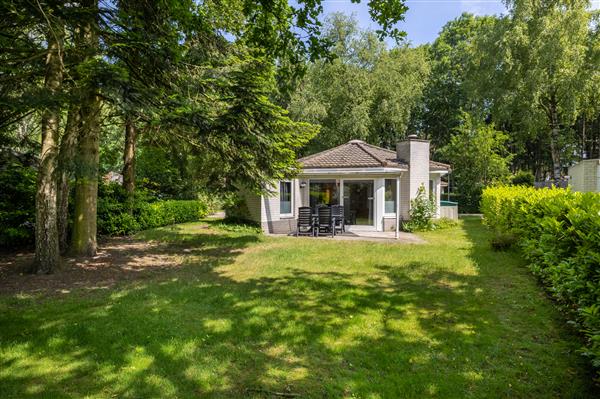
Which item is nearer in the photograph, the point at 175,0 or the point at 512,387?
the point at 512,387

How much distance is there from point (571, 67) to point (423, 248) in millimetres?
20591

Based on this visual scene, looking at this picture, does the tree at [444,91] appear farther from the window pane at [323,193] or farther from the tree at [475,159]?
the window pane at [323,193]

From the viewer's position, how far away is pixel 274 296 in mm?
6777

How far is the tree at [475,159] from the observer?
80.6 ft

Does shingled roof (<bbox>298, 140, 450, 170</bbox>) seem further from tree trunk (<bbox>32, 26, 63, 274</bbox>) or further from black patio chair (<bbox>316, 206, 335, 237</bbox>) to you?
tree trunk (<bbox>32, 26, 63, 274</bbox>)

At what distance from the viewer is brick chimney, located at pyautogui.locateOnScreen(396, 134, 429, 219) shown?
17.4 m

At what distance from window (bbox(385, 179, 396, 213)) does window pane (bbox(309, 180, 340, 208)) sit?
2225 millimetres

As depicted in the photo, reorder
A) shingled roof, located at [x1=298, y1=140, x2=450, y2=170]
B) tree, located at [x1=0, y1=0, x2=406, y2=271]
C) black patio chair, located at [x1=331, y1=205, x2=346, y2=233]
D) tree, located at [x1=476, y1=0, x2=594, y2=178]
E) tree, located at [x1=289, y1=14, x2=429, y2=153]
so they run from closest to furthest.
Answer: tree, located at [x1=0, y1=0, x2=406, y2=271]
black patio chair, located at [x1=331, y1=205, x2=346, y2=233]
shingled roof, located at [x1=298, y1=140, x2=450, y2=170]
tree, located at [x1=476, y1=0, x2=594, y2=178]
tree, located at [x1=289, y1=14, x2=429, y2=153]

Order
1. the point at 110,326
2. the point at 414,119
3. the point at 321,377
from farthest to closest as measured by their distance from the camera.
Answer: the point at 414,119 → the point at 110,326 → the point at 321,377

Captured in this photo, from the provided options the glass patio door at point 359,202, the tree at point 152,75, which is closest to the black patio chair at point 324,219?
the glass patio door at point 359,202

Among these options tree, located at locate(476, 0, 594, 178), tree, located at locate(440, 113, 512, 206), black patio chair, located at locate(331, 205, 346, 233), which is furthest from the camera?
tree, located at locate(440, 113, 512, 206)

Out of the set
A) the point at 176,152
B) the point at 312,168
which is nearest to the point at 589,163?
the point at 312,168

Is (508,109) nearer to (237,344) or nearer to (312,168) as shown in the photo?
(312,168)

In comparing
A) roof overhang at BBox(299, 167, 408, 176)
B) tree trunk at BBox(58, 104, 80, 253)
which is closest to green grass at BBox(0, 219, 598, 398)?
tree trunk at BBox(58, 104, 80, 253)
